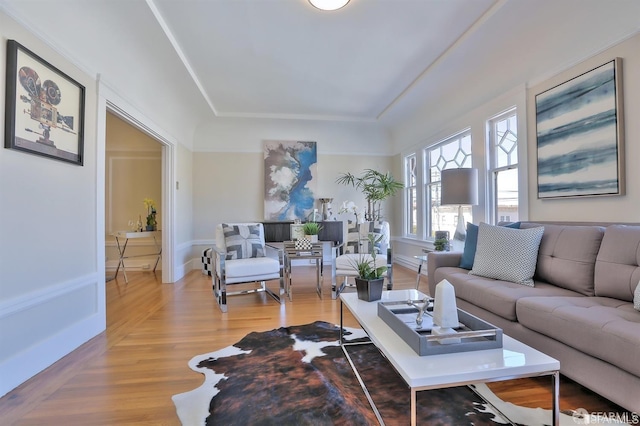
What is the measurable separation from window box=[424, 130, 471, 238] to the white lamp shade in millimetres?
783

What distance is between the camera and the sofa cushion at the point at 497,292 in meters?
1.88

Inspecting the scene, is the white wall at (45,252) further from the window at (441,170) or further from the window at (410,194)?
the window at (410,194)

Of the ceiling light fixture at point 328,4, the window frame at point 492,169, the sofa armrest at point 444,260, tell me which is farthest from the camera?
the window frame at point 492,169

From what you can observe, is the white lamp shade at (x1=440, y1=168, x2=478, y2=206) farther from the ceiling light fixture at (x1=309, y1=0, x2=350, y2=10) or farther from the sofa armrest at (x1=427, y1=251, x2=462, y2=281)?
the ceiling light fixture at (x1=309, y1=0, x2=350, y2=10)

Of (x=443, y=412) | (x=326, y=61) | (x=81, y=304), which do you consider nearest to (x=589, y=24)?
(x=326, y=61)

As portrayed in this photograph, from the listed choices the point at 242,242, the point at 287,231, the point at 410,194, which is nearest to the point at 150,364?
the point at 242,242

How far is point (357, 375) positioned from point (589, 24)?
3140mm

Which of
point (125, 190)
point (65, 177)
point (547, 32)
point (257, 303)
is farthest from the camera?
point (125, 190)

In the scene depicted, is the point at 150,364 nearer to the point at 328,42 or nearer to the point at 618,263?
the point at 618,263

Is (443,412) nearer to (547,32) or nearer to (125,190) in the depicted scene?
(547,32)

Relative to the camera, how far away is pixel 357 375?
1673mm

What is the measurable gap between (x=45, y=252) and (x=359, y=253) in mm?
2667

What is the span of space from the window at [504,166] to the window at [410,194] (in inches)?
72.2

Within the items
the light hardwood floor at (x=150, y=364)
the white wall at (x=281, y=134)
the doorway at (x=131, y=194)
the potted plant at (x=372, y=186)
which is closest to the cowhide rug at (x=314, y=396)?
the light hardwood floor at (x=150, y=364)
